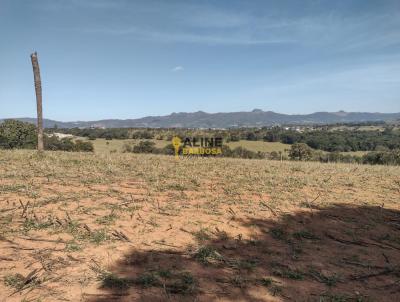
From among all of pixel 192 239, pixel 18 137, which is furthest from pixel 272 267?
pixel 18 137

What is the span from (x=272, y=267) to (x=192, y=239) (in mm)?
1592

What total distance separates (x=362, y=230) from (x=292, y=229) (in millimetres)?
1595

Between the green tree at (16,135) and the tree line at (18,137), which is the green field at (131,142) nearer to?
the tree line at (18,137)

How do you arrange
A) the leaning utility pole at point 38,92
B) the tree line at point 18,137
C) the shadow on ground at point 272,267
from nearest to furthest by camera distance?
1. the shadow on ground at point 272,267
2. the leaning utility pole at point 38,92
3. the tree line at point 18,137

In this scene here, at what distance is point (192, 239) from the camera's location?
19.3 feet

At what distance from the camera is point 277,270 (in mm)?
4828

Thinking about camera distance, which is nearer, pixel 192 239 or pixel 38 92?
pixel 192 239

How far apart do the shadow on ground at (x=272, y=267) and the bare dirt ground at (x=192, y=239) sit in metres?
0.02

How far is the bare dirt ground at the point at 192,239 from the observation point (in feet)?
13.8

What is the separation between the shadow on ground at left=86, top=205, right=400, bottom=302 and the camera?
13.5ft

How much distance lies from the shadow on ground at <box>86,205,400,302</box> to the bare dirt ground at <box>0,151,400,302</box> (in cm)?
2

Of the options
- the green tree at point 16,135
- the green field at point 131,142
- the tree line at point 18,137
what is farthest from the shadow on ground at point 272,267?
the green field at point 131,142

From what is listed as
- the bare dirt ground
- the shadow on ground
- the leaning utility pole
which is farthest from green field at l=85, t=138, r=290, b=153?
the shadow on ground

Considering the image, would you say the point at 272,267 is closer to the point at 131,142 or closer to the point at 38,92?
the point at 38,92
